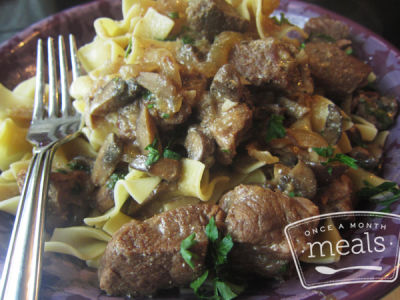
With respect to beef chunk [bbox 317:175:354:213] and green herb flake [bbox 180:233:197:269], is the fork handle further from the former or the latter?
beef chunk [bbox 317:175:354:213]

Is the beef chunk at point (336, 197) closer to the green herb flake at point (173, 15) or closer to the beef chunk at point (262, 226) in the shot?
the beef chunk at point (262, 226)

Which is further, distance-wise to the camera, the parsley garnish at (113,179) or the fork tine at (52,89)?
the fork tine at (52,89)

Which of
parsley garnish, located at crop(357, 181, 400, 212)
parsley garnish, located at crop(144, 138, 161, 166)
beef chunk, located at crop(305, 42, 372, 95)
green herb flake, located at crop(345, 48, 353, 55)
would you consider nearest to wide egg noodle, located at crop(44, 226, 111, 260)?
parsley garnish, located at crop(144, 138, 161, 166)

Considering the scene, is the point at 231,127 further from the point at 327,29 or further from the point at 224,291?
the point at 327,29

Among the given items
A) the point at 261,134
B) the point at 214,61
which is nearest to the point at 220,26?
the point at 214,61

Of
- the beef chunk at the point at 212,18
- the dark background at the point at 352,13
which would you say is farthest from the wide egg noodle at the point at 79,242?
the dark background at the point at 352,13

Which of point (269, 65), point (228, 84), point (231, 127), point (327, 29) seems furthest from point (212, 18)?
point (327, 29)
